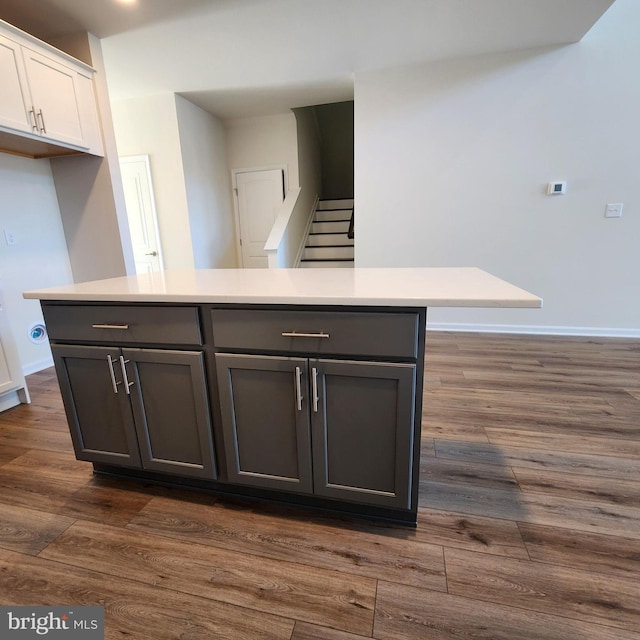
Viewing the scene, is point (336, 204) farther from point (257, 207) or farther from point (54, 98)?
point (54, 98)

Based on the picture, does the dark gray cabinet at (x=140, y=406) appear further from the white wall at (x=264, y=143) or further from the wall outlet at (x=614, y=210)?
the white wall at (x=264, y=143)

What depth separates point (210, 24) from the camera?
8.79ft

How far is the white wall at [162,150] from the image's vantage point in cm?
400

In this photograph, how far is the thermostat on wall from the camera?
130 inches

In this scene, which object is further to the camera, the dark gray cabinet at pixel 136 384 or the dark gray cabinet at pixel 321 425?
the dark gray cabinet at pixel 136 384

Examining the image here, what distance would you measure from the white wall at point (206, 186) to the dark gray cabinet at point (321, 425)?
3.48 metres

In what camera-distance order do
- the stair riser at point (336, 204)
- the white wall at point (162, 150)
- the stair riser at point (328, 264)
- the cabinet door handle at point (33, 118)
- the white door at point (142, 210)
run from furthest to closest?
the stair riser at point (336, 204), the stair riser at point (328, 264), the white door at point (142, 210), the white wall at point (162, 150), the cabinet door handle at point (33, 118)

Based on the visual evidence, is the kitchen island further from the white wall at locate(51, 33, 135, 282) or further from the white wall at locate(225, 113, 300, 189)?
the white wall at locate(225, 113, 300, 189)

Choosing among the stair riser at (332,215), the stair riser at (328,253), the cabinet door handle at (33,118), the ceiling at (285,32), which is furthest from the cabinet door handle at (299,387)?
the stair riser at (332,215)


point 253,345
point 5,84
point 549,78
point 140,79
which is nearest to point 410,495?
point 253,345

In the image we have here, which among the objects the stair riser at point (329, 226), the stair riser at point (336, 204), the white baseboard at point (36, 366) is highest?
the stair riser at point (336, 204)

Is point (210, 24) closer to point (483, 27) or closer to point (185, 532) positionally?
point (483, 27)

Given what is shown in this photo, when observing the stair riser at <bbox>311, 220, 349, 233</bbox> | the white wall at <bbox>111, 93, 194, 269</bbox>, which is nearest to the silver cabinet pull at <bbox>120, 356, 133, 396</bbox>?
the white wall at <bbox>111, 93, 194, 269</bbox>

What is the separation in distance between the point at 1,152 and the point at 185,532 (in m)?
3.01
